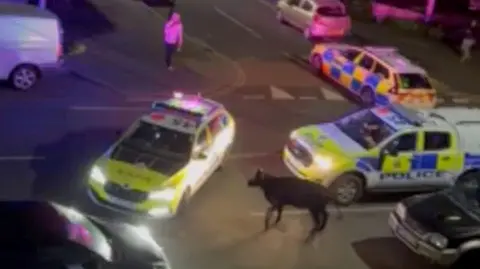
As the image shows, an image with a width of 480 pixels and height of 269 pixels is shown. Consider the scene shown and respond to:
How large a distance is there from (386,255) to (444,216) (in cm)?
128

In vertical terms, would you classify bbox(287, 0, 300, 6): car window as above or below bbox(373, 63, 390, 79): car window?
below

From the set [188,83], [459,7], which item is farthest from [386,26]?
[188,83]

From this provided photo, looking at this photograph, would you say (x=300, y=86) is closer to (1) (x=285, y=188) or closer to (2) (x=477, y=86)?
(2) (x=477, y=86)

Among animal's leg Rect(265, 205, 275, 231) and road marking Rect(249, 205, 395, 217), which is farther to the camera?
road marking Rect(249, 205, 395, 217)

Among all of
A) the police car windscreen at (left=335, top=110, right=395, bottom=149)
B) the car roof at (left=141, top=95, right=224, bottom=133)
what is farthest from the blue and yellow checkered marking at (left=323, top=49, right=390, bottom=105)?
the car roof at (left=141, top=95, right=224, bottom=133)

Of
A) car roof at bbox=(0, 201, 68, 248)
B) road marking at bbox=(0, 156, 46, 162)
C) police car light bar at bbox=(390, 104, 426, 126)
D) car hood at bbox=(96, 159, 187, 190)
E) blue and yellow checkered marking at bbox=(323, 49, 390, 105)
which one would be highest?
car roof at bbox=(0, 201, 68, 248)

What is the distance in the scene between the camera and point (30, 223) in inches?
440

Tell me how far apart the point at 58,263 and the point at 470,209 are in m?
7.58

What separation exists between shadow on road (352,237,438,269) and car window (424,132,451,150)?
2.36 meters

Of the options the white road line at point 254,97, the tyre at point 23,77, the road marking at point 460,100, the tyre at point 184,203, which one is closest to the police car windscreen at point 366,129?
the tyre at point 184,203

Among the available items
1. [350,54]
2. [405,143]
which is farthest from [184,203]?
[350,54]

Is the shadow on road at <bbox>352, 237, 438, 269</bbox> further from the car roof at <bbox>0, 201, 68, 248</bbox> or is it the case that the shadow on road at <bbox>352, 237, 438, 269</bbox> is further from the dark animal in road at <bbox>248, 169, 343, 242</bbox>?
the car roof at <bbox>0, 201, 68, 248</bbox>

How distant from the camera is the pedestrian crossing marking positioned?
77.8ft

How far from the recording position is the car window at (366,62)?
23.2 m
